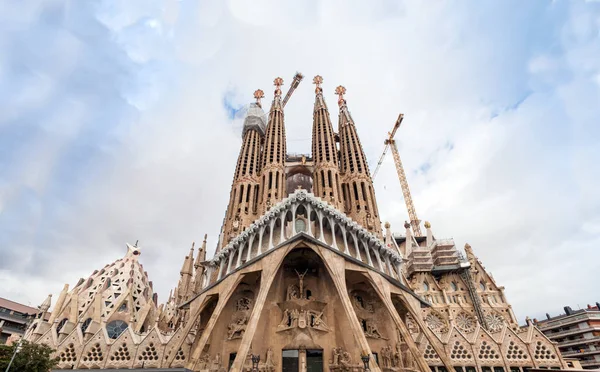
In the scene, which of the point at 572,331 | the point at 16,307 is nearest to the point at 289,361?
the point at 572,331

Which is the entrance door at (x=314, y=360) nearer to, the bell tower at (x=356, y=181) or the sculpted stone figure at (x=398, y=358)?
the sculpted stone figure at (x=398, y=358)

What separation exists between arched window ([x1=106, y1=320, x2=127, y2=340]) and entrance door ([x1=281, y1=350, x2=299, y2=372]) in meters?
18.0

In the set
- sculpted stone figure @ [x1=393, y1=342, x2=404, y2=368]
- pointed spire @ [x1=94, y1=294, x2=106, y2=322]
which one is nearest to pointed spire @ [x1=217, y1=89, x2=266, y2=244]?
pointed spire @ [x1=94, y1=294, x2=106, y2=322]

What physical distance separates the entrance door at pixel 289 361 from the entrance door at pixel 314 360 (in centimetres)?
78

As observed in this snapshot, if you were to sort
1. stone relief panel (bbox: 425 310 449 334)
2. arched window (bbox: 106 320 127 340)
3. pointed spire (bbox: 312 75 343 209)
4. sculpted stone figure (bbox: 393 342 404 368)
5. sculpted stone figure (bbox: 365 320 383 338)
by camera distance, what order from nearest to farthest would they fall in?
sculpted stone figure (bbox: 393 342 404 368)
sculpted stone figure (bbox: 365 320 383 338)
arched window (bbox: 106 320 127 340)
pointed spire (bbox: 312 75 343 209)
stone relief panel (bbox: 425 310 449 334)

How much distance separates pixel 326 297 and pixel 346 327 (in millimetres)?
2513

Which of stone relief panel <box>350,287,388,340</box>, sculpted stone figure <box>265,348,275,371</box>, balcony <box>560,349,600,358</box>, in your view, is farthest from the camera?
balcony <box>560,349,600,358</box>

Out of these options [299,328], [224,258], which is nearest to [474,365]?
[299,328]

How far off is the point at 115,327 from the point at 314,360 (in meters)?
21.1

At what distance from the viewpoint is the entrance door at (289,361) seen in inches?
776

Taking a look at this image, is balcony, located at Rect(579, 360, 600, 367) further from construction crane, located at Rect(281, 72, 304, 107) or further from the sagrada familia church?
construction crane, located at Rect(281, 72, 304, 107)

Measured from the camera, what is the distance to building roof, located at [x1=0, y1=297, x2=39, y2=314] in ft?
147

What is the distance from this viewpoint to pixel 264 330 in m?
21.0

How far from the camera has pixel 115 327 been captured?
1136 inches
